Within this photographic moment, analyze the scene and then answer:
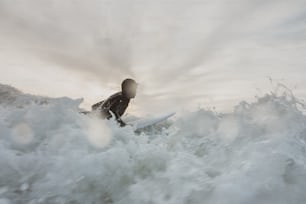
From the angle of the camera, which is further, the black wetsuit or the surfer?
the surfer

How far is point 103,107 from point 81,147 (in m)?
3.52

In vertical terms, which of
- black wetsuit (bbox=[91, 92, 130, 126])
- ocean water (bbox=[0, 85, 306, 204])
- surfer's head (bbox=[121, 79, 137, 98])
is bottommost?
ocean water (bbox=[0, 85, 306, 204])

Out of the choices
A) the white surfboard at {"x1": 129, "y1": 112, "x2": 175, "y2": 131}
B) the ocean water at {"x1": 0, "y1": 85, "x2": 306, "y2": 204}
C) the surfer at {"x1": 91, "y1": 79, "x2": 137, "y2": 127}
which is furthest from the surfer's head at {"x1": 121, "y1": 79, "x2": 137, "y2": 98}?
the ocean water at {"x1": 0, "y1": 85, "x2": 306, "y2": 204}

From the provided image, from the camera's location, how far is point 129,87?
755cm

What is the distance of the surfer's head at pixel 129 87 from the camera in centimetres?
752

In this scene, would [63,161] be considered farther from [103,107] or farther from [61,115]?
[103,107]

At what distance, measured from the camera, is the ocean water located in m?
2.69

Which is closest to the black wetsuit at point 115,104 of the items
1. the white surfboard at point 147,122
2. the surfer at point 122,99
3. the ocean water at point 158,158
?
the surfer at point 122,99

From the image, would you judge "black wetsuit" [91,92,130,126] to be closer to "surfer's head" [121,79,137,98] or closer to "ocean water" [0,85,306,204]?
"surfer's head" [121,79,137,98]

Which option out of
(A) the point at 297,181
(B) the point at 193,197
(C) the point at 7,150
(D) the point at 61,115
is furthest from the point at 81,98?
(A) the point at 297,181

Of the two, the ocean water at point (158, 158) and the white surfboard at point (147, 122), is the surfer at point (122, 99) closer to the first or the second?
the white surfboard at point (147, 122)

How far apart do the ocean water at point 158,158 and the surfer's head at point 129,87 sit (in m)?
3.13

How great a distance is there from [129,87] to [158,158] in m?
4.25

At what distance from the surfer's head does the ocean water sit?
10.3 feet
